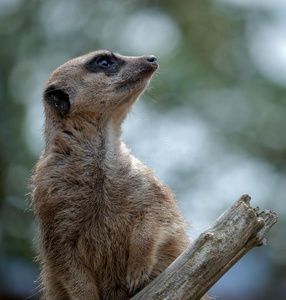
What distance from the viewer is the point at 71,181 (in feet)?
14.5

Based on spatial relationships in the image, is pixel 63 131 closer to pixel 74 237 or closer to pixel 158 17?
pixel 74 237

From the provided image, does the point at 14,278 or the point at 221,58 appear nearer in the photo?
the point at 14,278

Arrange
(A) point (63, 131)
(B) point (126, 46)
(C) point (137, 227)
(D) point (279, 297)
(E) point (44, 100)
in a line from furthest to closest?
(B) point (126, 46) → (D) point (279, 297) → (E) point (44, 100) → (A) point (63, 131) → (C) point (137, 227)

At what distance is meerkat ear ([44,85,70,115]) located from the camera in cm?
477

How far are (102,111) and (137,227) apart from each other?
1.19 meters

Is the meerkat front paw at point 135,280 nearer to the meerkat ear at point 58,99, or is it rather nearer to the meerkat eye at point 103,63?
the meerkat ear at point 58,99

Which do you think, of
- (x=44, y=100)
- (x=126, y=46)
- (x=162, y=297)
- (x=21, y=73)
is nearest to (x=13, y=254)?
(x=21, y=73)

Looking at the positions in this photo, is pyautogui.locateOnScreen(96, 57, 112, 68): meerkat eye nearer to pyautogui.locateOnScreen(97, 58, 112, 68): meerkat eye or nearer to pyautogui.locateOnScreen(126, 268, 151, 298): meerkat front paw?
pyautogui.locateOnScreen(97, 58, 112, 68): meerkat eye

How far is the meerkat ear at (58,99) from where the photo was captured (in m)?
4.77

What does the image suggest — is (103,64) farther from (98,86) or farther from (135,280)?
(135,280)

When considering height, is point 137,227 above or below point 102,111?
below

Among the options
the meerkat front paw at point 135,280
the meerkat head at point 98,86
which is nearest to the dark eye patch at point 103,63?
the meerkat head at point 98,86

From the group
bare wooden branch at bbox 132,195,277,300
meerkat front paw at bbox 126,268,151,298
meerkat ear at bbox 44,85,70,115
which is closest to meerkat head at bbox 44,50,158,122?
meerkat ear at bbox 44,85,70,115

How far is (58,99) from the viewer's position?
190 inches
